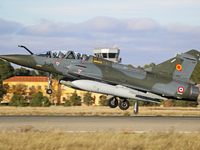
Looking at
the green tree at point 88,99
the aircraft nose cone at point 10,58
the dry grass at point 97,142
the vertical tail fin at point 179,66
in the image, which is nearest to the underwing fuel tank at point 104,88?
the vertical tail fin at point 179,66

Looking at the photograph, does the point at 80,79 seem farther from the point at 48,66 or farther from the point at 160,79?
the point at 160,79

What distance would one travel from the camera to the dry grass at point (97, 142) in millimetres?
11211

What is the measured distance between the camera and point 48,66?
2403 cm

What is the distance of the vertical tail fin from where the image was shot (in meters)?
26.3

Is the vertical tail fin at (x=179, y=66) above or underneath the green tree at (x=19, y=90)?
above

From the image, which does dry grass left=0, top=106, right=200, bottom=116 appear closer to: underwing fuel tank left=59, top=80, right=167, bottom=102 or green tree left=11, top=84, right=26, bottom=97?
underwing fuel tank left=59, top=80, right=167, bottom=102

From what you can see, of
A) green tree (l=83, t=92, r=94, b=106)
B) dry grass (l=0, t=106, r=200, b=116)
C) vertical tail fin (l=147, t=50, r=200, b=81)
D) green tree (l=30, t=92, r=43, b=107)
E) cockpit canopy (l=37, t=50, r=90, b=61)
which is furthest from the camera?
green tree (l=83, t=92, r=94, b=106)

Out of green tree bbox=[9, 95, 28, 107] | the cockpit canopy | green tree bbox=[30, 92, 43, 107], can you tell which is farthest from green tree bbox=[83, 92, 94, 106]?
the cockpit canopy

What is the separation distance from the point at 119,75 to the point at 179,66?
193 inches

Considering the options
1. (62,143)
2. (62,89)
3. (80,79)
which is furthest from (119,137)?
(62,89)

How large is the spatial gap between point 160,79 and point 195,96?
287 cm

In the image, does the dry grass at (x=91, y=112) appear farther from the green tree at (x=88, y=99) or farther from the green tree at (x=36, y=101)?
the green tree at (x=88, y=99)

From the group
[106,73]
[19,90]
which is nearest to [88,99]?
[19,90]

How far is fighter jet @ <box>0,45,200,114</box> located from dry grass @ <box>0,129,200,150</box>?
1030 centimetres
